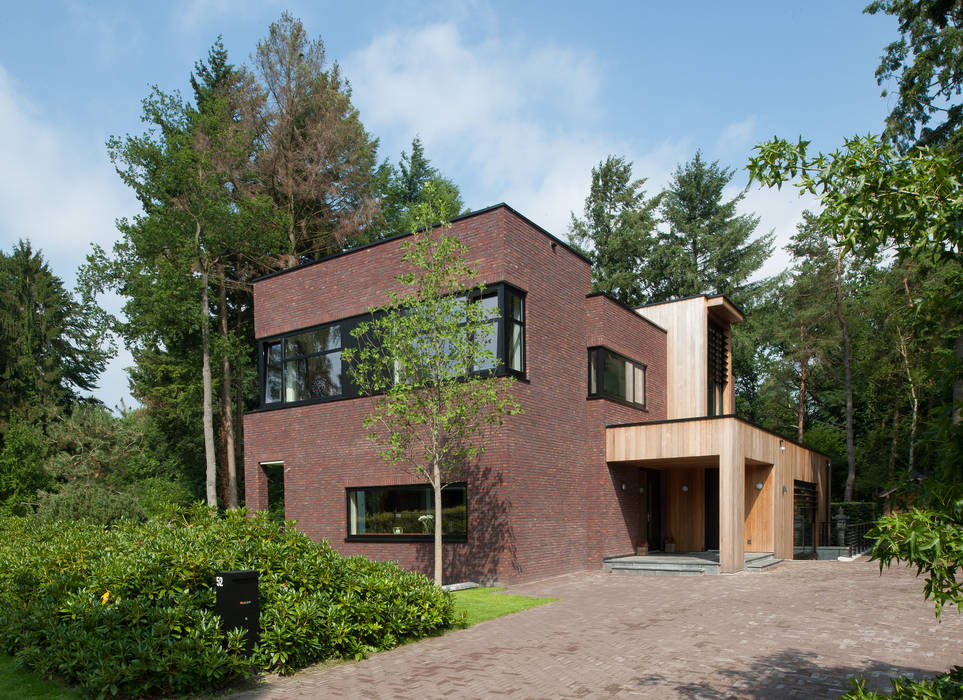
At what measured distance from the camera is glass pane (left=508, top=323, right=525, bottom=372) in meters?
14.0

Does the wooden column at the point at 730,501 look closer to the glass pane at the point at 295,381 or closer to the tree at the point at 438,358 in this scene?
the tree at the point at 438,358

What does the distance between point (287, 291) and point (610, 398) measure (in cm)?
842

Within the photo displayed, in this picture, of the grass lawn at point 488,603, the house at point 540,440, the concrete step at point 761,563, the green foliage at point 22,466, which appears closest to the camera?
the grass lawn at point 488,603

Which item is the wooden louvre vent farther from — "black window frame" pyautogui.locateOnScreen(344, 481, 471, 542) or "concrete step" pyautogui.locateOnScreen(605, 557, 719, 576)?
"black window frame" pyautogui.locateOnScreen(344, 481, 471, 542)

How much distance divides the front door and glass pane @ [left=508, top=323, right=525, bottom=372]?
6.05 metres

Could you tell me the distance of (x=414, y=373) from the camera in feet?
42.0

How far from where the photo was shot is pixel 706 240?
35688 millimetres

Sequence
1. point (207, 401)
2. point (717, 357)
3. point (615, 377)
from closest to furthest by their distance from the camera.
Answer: point (615, 377), point (717, 357), point (207, 401)

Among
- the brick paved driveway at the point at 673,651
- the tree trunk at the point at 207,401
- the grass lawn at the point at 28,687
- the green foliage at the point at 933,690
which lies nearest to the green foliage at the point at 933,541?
the green foliage at the point at 933,690

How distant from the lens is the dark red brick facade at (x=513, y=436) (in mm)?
13859

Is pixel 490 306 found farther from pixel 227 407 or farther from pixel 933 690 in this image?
pixel 227 407

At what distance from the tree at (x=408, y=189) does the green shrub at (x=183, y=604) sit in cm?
2151

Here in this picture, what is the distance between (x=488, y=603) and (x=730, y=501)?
6.04 m

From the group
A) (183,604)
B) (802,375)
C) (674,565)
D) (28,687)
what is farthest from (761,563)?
(802,375)
